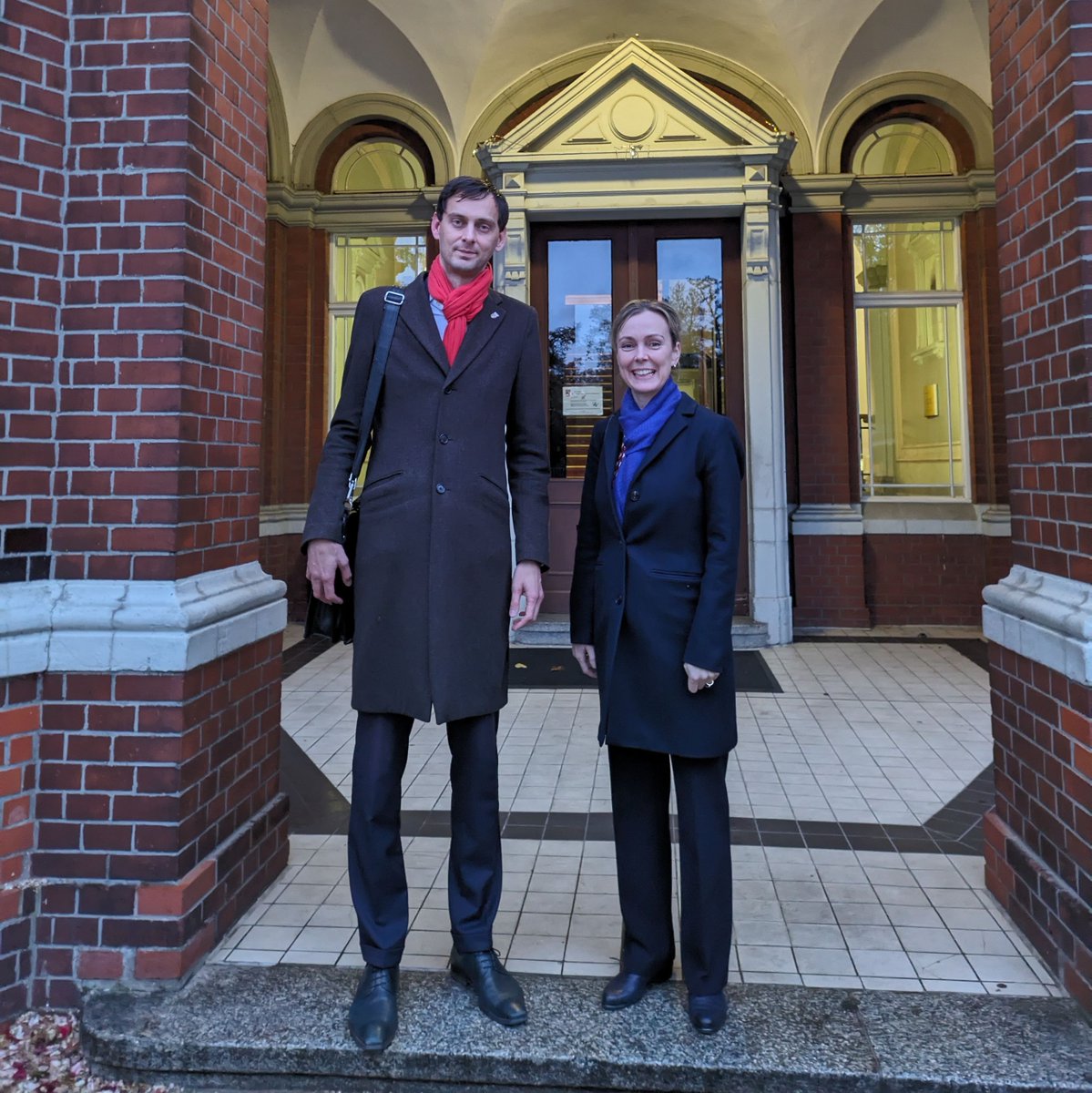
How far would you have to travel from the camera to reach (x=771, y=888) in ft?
9.57

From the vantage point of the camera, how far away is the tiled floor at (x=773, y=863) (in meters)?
2.44

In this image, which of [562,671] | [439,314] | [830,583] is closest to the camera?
[439,314]

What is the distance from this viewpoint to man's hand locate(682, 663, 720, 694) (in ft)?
6.50

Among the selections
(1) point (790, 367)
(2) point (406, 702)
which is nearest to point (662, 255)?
(1) point (790, 367)

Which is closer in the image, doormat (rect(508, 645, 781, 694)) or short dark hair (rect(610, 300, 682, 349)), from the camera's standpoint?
short dark hair (rect(610, 300, 682, 349))

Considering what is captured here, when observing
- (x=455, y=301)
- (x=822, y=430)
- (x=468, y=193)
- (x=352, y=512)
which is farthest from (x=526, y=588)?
(x=822, y=430)

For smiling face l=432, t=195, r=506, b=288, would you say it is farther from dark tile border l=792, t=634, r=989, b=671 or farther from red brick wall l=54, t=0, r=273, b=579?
dark tile border l=792, t=634, r=989, b=671

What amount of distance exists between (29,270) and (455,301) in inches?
46.4

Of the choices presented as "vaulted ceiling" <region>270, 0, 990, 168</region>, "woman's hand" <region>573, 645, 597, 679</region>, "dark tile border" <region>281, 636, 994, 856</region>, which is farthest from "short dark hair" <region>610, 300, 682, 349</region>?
"vaulted ceiling" <region>270, 0, 990, 168</region>

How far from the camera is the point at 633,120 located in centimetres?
756

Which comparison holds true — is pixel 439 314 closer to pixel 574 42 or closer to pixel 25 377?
pixel 25 377

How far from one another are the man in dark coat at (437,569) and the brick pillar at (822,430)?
22.1ft

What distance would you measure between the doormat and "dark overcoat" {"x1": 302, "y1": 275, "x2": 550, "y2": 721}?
11.6 ft

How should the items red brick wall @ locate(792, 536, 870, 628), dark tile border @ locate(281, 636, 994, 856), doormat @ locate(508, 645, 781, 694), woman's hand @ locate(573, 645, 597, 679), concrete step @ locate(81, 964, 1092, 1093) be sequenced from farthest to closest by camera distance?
red brick wall @ locate(792, 536, 870, 628) → doormat @ locate(508, 645, 781, 694) → dark tile border @ locate(281, 636, 994, 856) → woman's hand @ locate(573, 645, 597, 679) → concrete step @ locate(81, 964, 1092, 1093)
